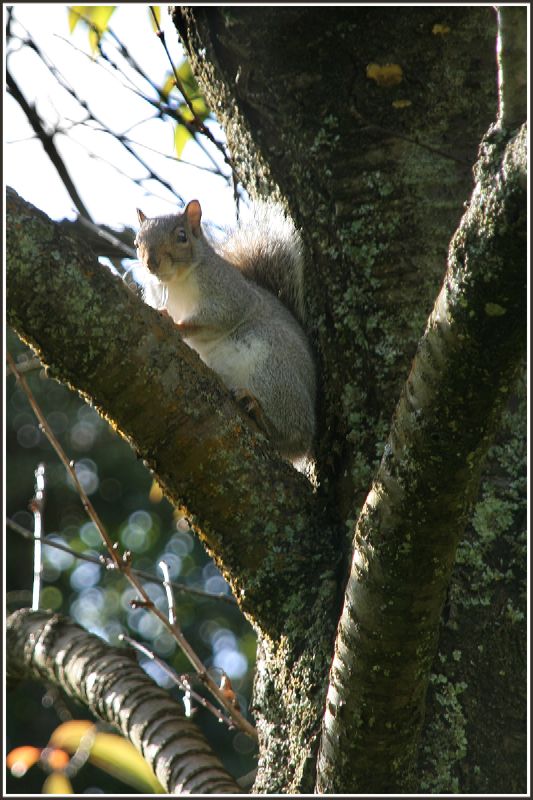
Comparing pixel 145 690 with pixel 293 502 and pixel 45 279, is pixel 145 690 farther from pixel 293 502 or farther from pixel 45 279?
pixel 45 279

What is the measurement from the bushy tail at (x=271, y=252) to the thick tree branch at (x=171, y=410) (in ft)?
1.72

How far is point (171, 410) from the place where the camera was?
1.54 m

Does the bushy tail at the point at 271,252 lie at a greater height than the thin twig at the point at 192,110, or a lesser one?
lesser

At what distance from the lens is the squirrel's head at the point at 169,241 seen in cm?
262

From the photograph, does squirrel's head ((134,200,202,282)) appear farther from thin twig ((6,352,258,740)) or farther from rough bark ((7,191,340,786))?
rough bark ((7,191,340,786))

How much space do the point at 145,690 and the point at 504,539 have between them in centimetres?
→ 68

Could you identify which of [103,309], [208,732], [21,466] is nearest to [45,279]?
[103,309]

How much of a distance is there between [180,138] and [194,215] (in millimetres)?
422

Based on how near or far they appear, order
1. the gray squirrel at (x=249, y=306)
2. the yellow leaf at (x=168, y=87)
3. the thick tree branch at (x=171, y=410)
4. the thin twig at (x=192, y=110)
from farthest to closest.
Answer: the yellow leaf at (x=168, y=87)
the gray squirrel at (x=249, y=306)
the thin twig at (x=192, y=110)
the thick tree branch at (x=171, y=410)

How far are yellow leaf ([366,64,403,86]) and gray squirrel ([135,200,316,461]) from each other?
12.8 inches

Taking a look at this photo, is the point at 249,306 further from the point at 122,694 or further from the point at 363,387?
the point at 122,694

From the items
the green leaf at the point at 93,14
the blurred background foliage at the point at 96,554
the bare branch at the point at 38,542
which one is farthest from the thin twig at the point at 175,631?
the blurred background foliage at the point at 96,554

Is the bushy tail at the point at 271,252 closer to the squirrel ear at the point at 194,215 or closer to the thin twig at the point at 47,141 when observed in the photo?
the squirrel ear at the point at 194,215

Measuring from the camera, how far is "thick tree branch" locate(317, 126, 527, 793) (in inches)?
41.7
